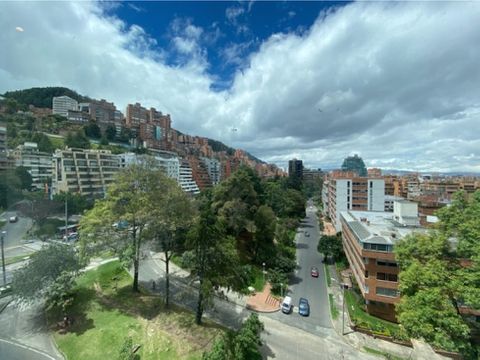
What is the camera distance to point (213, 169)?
76375 millimetres

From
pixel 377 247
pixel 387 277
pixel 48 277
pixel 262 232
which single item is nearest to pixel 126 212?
pixel 48 277

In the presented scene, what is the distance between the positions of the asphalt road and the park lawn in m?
6.13

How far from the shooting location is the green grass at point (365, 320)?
48.3ft

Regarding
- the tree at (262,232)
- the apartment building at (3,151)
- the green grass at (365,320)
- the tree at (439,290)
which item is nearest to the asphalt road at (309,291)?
the green grass at (365,320)

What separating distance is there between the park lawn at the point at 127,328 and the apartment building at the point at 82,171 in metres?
21.3

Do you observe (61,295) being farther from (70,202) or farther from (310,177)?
(310,177)

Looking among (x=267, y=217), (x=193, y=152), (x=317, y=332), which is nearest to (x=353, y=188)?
(x=267, y=217)

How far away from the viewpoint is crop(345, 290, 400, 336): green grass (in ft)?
48.3

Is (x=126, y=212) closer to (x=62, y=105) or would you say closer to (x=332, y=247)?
(x=332, y=247)

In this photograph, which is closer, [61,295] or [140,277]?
[61,295]

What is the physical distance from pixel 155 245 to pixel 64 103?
65.9 meters

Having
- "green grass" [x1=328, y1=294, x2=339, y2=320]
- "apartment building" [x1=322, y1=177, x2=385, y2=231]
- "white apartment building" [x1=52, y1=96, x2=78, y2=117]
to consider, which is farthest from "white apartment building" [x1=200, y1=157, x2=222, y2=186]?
"green grass" [x1=328, y1=294, x2=339, y2=320]

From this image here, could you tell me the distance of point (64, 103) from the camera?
62812mm

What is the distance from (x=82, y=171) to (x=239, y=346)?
37.1 meters
